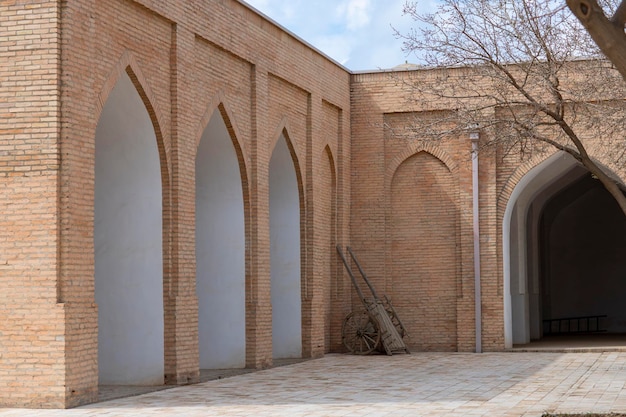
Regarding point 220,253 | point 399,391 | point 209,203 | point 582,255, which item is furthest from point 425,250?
point 582,255

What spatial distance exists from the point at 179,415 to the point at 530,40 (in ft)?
19.9

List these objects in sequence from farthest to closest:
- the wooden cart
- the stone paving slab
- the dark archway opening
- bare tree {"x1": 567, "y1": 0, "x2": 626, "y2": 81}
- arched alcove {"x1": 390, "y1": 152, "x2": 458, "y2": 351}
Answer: the dark archway opening, arched alcove {"x1": 390, "y1": 152, "x2": 458, "y2": 351}, the wooden cart, the stone paving slab, bare tree {"x1": 567, "y1": 0, "x2": 626, "y2": 81}

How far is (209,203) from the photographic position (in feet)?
54.5

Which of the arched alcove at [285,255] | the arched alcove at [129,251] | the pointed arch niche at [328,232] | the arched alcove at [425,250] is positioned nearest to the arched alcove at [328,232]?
the pointed arch niche at [328,232]

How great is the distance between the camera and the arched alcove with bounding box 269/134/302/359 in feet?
61.7

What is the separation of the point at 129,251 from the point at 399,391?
149 inches

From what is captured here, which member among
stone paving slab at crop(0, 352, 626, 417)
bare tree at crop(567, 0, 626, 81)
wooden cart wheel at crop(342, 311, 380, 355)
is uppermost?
bare tree at crop(567, 0, 626, 81)

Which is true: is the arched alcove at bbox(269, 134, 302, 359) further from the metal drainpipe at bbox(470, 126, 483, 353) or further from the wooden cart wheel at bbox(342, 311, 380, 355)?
the metal drainpipe at bbox(470, 126, 483, 353)

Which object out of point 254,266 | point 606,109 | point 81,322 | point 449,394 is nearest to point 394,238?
Result: point 254,266

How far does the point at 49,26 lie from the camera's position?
11.5 meters

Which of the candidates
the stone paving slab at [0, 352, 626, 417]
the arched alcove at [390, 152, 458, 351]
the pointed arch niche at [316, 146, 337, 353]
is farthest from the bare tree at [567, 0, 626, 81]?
the arched alcove at [390, 152, 458, 351]

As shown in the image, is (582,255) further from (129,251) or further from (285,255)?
(129,251)

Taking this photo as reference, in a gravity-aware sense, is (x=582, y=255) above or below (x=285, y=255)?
above

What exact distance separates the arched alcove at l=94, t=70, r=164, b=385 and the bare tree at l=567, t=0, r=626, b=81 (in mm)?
6794
